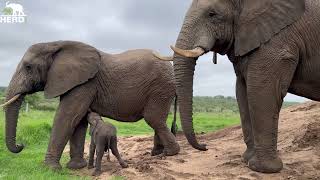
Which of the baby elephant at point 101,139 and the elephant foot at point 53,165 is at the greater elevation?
the baby elephant at point 101,139

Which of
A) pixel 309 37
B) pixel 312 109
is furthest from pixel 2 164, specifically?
pixel 312 109

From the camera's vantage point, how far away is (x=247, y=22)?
7.25 m

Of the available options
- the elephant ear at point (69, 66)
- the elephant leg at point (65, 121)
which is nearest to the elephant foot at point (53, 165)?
the elephant leg at point (65, 121)

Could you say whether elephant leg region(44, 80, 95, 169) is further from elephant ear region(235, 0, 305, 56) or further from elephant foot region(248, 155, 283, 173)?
elephant foot region(248, 155, 283, 173)

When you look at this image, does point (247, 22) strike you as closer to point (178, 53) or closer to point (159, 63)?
point (178, 53)

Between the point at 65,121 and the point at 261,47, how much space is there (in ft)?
13.2

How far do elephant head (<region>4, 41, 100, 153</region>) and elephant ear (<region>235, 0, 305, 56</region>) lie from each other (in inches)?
137

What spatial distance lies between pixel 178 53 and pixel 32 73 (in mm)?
3612

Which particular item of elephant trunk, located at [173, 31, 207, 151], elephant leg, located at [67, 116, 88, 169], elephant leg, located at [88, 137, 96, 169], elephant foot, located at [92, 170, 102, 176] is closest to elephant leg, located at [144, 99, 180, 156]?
elephant leg, located at [67, 116, 88, 169]

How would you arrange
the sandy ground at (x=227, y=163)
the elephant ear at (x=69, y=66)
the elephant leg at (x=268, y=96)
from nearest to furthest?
the elephant leg at (x=268, y=96)
the sandy ground at (x=227, y=163)
the elephant ear at (x=69, y=66)

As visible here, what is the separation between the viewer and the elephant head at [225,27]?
282 inches

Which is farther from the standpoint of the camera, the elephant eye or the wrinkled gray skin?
the elephant eye

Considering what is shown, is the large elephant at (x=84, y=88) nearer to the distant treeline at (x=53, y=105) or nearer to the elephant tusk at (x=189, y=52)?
the elephant tusk at (x=189, y=52)

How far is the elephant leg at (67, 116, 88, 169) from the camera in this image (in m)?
9.52
